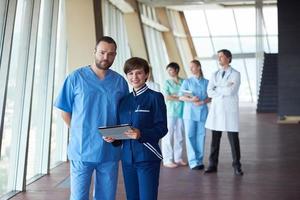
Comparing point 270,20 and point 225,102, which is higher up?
point 270,20

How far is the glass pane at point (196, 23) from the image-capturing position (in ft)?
75.9

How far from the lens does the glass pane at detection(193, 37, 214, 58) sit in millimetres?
24031

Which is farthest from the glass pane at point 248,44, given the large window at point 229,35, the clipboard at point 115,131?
the clipboard at point 115,131

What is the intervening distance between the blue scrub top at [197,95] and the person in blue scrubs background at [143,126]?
2975 mm

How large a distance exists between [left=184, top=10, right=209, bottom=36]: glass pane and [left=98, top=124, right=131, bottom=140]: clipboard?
21.0m

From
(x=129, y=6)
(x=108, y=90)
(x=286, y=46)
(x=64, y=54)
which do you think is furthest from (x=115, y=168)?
(x=286, y=46)

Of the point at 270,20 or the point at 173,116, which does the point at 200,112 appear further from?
the point at 270,20

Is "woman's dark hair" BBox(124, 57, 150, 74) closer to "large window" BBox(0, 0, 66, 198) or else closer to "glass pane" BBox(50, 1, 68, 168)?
"large window" BBox(0, 0, 66, 198)

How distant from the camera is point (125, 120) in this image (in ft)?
8.54

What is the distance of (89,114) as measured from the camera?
8.47 feet

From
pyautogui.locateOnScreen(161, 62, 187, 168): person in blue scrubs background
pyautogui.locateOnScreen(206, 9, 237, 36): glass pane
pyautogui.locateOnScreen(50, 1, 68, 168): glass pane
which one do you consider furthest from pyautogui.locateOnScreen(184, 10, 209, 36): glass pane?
pyautogui.locateOnScreen(161, 62, 187, 168): person in blue scrubs background

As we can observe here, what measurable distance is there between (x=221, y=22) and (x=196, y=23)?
4.38 ft

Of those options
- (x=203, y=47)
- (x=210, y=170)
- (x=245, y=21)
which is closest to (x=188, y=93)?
(x=210, y=170)

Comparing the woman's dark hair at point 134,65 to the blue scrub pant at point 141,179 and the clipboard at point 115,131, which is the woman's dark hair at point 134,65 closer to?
the clipboard at point 115,131
